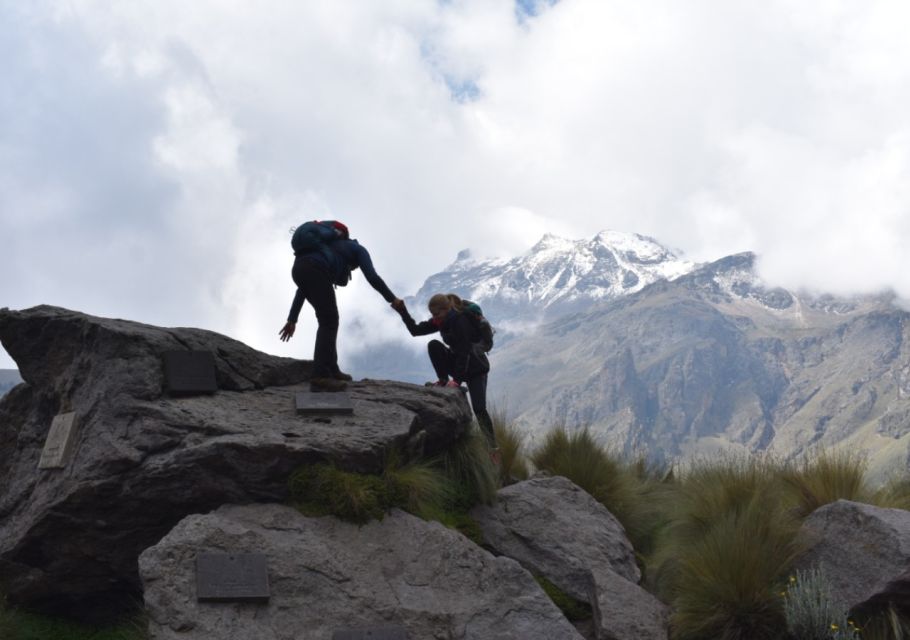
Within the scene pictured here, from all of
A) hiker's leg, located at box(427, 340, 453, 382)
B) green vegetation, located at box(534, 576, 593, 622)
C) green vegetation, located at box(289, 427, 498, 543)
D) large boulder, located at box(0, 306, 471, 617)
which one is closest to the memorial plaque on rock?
large boulder, located at box(0, 306, 471, 617)

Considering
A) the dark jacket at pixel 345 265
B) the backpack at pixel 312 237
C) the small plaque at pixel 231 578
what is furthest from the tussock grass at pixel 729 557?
the backpack at pixel 312 237

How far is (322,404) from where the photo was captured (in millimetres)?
11133

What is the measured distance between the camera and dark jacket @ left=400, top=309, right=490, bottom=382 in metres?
13.4

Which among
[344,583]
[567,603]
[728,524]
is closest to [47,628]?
[344,583]

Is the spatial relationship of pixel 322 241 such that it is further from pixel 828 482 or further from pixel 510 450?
pixel 828 482

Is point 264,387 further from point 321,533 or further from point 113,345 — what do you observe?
point 321,533

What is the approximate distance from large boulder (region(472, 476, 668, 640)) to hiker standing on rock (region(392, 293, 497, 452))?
4.71ft

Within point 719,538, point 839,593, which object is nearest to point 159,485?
point 719,538

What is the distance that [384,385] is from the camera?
496 inches

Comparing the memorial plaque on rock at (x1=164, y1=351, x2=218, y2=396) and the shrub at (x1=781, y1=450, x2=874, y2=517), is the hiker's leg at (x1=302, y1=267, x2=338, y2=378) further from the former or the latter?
the shrub at (x1=781, y1=450, x2=874, y2=517)

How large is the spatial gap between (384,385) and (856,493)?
580cm

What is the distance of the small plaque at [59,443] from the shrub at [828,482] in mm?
8171

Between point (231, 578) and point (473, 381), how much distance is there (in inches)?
221

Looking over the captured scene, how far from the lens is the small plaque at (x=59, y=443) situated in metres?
10.3
